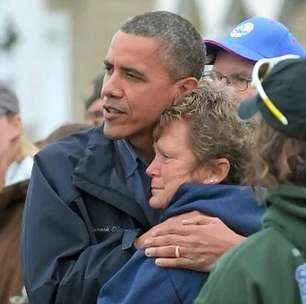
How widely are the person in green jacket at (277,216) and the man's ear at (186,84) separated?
0.86m

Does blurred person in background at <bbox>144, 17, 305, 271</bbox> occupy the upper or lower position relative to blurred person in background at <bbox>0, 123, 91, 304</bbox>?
upper

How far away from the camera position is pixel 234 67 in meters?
4.21

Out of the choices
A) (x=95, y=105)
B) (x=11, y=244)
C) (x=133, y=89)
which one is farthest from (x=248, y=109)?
(x=95, y=105)

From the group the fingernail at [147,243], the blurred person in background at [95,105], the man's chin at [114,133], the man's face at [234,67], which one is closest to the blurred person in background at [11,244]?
the man's face at [234,67]

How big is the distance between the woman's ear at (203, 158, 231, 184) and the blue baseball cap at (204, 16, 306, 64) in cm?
83

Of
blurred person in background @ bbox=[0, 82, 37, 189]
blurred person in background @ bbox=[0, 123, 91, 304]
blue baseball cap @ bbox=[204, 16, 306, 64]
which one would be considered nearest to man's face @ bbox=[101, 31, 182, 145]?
blue baseball cap @ bbox=[204, 16, 306, 64]

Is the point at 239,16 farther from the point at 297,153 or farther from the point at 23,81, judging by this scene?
the point at 297,153

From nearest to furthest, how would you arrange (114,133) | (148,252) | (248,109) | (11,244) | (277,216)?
(277,216) < (248,109) < (148,252) < (114,133) < (11,244)

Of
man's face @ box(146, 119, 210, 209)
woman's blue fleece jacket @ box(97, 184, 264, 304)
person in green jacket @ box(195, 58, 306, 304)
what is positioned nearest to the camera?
person in green jacket @ box(195, 58, 306, 304)

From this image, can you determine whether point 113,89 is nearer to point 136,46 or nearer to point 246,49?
point 136,46

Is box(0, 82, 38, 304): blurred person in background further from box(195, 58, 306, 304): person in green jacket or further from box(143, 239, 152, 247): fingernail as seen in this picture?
box(195, 58, 306, 304): person in green jacket

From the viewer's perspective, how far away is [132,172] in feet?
11.9

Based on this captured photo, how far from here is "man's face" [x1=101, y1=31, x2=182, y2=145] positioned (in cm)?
358

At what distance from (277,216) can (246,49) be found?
1608mm
